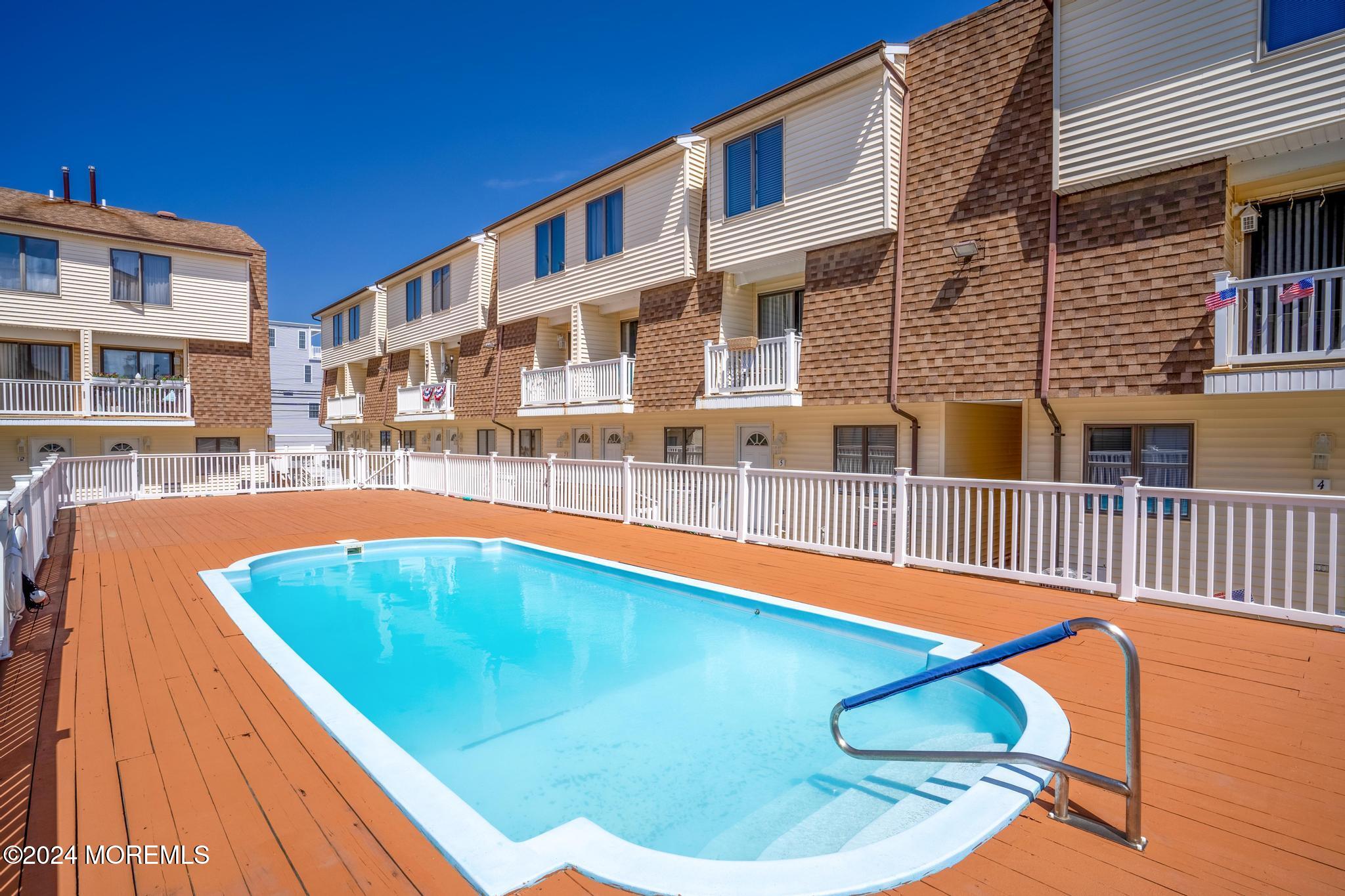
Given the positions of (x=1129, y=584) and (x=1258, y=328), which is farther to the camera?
(x=1258, y=328)

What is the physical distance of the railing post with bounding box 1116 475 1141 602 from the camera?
6258 mm

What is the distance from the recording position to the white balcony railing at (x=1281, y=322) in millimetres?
7594

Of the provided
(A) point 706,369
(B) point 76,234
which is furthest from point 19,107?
(A) point 706,369

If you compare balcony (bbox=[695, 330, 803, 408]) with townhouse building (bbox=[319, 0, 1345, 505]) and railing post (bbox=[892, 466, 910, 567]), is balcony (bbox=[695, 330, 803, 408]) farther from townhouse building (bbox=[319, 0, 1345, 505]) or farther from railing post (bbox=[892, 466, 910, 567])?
railing post (bbox=[892, 466, 910, 567])

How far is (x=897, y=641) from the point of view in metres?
→ 5.59

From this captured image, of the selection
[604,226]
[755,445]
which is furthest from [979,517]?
[604,226]

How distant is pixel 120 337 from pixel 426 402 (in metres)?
9.33

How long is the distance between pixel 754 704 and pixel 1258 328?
8220 mm

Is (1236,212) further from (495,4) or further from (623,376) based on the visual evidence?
(495,4)

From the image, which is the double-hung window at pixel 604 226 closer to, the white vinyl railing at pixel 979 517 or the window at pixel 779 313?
the window at pixel 779 313

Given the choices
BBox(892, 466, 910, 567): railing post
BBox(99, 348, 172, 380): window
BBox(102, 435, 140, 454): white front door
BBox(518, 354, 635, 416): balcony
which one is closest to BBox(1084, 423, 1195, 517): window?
BBox(892, 466, 910, 567): railing post

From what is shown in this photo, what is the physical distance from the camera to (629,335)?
1817cm

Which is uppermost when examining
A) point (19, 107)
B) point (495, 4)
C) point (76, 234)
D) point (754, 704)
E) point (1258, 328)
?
point (19, 107)

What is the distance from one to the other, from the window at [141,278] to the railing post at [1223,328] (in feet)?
88.5
